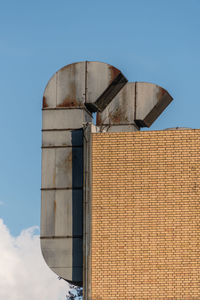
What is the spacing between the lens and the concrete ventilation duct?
21.3 m

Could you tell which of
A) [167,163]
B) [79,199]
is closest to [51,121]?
[79,199]

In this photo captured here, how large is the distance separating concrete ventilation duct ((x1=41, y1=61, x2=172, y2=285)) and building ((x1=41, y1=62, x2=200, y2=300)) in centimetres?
4

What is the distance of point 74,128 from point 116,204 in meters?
3.54

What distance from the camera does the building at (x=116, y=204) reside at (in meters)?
19.8

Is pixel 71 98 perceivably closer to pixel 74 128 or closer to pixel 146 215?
pixel 74 128

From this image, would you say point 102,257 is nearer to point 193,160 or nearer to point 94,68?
point 193,160

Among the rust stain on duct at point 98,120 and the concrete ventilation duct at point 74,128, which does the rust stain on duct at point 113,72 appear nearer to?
the concrete ventilation duct at point 74,128

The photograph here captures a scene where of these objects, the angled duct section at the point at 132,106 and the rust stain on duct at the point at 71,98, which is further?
the angled duct section at the point at 132,106

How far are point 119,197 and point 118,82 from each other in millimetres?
4959

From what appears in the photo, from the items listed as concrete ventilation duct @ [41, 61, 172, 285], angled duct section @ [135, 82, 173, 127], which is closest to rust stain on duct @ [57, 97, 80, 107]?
concrete ventilation duct @ [41, 61, 172, 285]

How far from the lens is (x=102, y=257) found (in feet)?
66.0

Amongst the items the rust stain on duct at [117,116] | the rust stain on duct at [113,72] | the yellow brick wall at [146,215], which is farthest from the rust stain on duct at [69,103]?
the yellow brick wall at [146,215]

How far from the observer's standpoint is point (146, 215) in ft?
66.5

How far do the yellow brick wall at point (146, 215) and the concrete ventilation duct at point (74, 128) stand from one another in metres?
0.66
